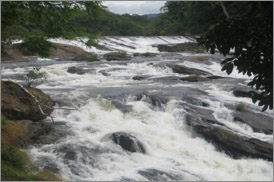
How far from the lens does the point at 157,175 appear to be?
6387 mm

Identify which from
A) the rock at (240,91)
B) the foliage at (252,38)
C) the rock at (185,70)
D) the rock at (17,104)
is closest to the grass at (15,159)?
the rock at (17,104)

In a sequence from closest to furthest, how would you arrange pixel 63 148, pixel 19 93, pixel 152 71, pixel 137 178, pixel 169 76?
pixel 137 178 → pixel 63 148 → pixel 19 93 → pixel 169 76 → pixel 152 71

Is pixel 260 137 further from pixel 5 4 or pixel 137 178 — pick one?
pixel 5 4

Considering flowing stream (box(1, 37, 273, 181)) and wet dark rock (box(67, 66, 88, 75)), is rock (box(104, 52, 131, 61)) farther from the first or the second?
flowing stream (box(1, 37, 273, 181))

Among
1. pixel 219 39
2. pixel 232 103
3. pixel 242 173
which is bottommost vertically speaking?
pixel 242 173

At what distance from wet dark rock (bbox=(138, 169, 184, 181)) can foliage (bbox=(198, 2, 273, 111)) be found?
149 inches

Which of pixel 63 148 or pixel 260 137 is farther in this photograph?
pixel 260 137

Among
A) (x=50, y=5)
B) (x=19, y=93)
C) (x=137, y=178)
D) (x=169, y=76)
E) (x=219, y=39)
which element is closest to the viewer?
(x=219, y=39)

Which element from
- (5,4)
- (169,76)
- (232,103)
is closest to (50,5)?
(5,4)

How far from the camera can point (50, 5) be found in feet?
16.8

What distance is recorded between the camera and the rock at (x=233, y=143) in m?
7.73

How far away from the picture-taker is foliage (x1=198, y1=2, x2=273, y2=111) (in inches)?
101

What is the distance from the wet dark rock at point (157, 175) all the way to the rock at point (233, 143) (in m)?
1.98

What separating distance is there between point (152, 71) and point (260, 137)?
932cm
